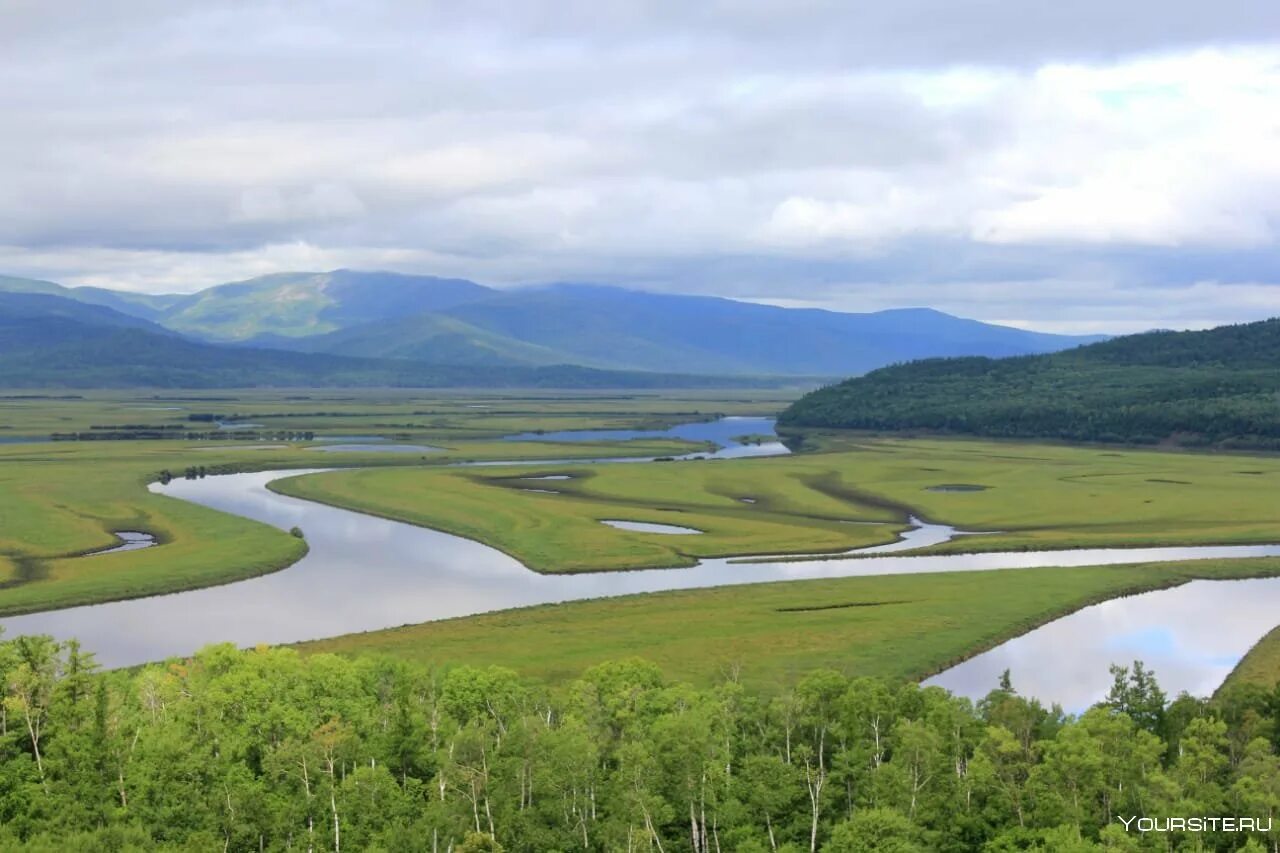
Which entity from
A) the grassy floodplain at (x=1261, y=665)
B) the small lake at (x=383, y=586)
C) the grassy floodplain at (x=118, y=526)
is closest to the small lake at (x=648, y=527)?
the small lake at (x=383, y=586)

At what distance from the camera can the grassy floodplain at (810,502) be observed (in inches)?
4045

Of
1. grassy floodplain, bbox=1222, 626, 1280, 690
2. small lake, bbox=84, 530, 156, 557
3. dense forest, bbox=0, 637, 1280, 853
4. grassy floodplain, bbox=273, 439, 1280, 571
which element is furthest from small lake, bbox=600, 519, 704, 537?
dense forest, bbox=0, 637, 1280, 853

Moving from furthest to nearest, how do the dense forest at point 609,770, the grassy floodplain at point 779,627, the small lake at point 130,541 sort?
the small lake at point 130,541 < the grassy floodplain at point 779,627 < the dense forest at point 609,770

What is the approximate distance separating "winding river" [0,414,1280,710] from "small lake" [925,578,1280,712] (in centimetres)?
12

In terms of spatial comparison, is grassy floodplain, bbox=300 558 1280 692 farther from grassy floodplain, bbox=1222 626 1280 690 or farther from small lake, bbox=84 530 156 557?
small lake, bbox=84 530 156 557

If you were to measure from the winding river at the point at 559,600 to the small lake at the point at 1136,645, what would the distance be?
12 cm

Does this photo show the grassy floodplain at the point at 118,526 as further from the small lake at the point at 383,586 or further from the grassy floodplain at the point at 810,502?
the grassy floodplain at the point at 810,502

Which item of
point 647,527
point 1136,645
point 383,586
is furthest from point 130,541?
point 1136,645

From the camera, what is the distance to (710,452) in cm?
19525

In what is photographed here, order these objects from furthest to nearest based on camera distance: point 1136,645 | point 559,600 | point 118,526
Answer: point 118,526, point 559,600, point 1136,645

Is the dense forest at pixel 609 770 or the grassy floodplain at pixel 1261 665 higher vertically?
the dense forest at pixel 609 770

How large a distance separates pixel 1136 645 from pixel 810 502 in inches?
2448

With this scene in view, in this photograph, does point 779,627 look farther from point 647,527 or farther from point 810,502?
point 810,502

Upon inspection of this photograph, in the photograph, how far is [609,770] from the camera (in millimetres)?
41531
